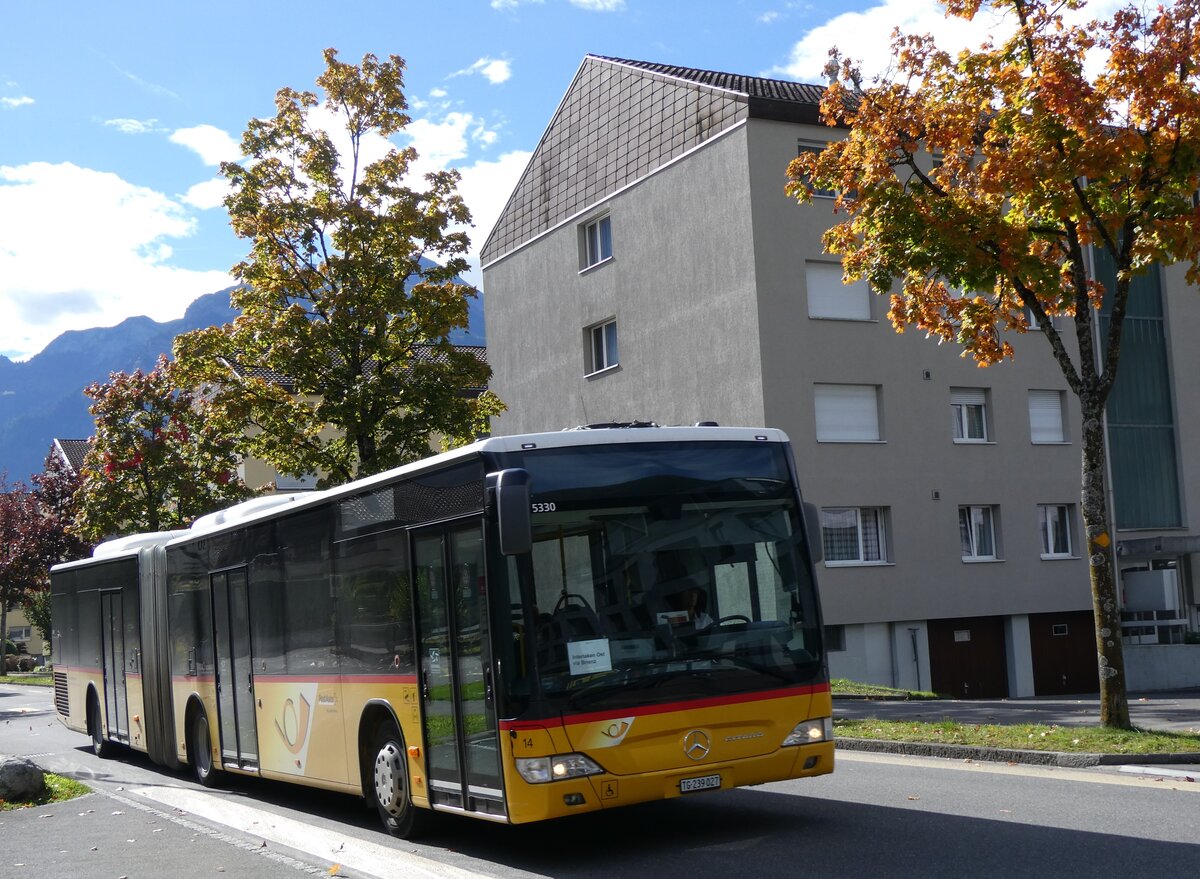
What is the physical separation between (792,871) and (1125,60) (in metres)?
8.98

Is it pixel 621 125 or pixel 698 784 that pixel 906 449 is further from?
pixel 698 784

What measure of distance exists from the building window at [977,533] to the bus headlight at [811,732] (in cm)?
2552

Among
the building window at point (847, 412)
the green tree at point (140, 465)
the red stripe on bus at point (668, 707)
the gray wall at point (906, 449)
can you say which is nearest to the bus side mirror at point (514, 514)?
the red stripe on bus at point (668, 707)

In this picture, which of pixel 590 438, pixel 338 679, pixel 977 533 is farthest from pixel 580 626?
pixel 977 533

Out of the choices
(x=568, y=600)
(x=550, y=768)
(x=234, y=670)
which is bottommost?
(x=550, y=768)

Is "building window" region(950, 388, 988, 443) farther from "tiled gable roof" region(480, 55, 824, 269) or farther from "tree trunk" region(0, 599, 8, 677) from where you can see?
"tree trunk" region(0, 599, 8, 677)

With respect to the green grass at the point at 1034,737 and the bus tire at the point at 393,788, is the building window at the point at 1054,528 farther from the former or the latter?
the bus tire at the point at 393,788

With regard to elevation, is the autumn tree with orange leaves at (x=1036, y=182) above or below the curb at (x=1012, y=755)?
above

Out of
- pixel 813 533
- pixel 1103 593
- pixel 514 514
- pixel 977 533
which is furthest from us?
pixel 977 533

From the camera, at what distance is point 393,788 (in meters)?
10.3

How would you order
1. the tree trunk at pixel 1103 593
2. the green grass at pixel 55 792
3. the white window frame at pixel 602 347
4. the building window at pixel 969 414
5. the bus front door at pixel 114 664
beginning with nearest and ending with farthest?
the green grass at pixel 55 792, the tree trunk at pixel 1103 593, the bus front door at pixel 114 664, the building window at pixel 969 414, the white window frame at pixel 602 347

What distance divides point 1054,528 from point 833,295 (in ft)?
28.3

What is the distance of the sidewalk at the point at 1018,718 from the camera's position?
12234 mm

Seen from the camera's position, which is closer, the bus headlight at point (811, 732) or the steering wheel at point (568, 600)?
the steering wheel at point (568, 600)
